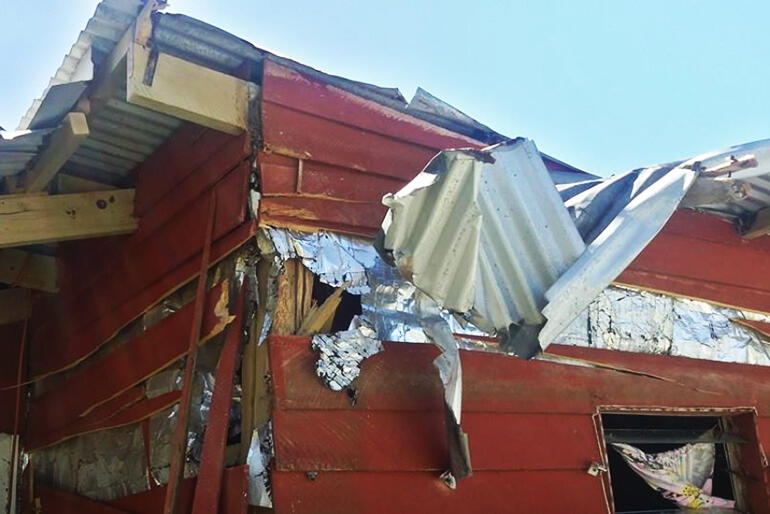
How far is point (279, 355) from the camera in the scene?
331 cm

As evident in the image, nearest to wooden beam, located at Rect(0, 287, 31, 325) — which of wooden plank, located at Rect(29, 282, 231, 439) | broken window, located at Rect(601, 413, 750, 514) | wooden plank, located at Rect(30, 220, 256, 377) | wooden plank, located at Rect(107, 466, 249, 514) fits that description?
wooden plank, located at Rect(30, 220, 256, 377)

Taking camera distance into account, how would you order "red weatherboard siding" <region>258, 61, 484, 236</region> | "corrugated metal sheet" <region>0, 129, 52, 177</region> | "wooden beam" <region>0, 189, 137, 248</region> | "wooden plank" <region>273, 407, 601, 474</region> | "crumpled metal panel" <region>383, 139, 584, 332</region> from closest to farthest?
"crumpled metal panel" <region>383, 139, 584, 332</region> → "wooden plank" <region>273, 407, 601, 474</region> → "red weatherboard siding" <region>258, 61, 484, 236</region> → "corrugated metal sheet" <region>0, 129, 52, 177</region> → "wooden beam" <region>0, 189, 137, 248</region>

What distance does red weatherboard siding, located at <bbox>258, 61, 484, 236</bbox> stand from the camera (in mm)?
3658

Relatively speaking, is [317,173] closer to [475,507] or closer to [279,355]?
[279,355]

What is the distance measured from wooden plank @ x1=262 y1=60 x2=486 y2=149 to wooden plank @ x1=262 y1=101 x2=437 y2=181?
0.04 meters

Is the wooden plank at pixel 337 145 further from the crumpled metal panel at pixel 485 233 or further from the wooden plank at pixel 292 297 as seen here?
the crumpled metal panel at pixel 485 233

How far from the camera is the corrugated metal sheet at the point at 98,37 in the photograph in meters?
3.37

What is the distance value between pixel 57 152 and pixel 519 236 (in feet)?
8.85

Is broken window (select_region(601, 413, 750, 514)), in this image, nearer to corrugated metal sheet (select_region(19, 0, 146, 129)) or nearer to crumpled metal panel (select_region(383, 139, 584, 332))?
crumpled metal panel (select_region(383, 139, 584, 332))

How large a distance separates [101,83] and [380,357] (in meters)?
2.07

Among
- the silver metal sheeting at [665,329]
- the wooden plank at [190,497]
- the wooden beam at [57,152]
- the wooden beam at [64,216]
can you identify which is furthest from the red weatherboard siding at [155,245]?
the silver metal sheeting at [665,329]

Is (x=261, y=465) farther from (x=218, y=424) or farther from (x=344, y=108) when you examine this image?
(x=344, y=108)

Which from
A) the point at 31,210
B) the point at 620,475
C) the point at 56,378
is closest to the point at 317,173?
the point at 31,210

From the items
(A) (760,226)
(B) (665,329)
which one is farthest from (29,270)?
(A) (760,226)
